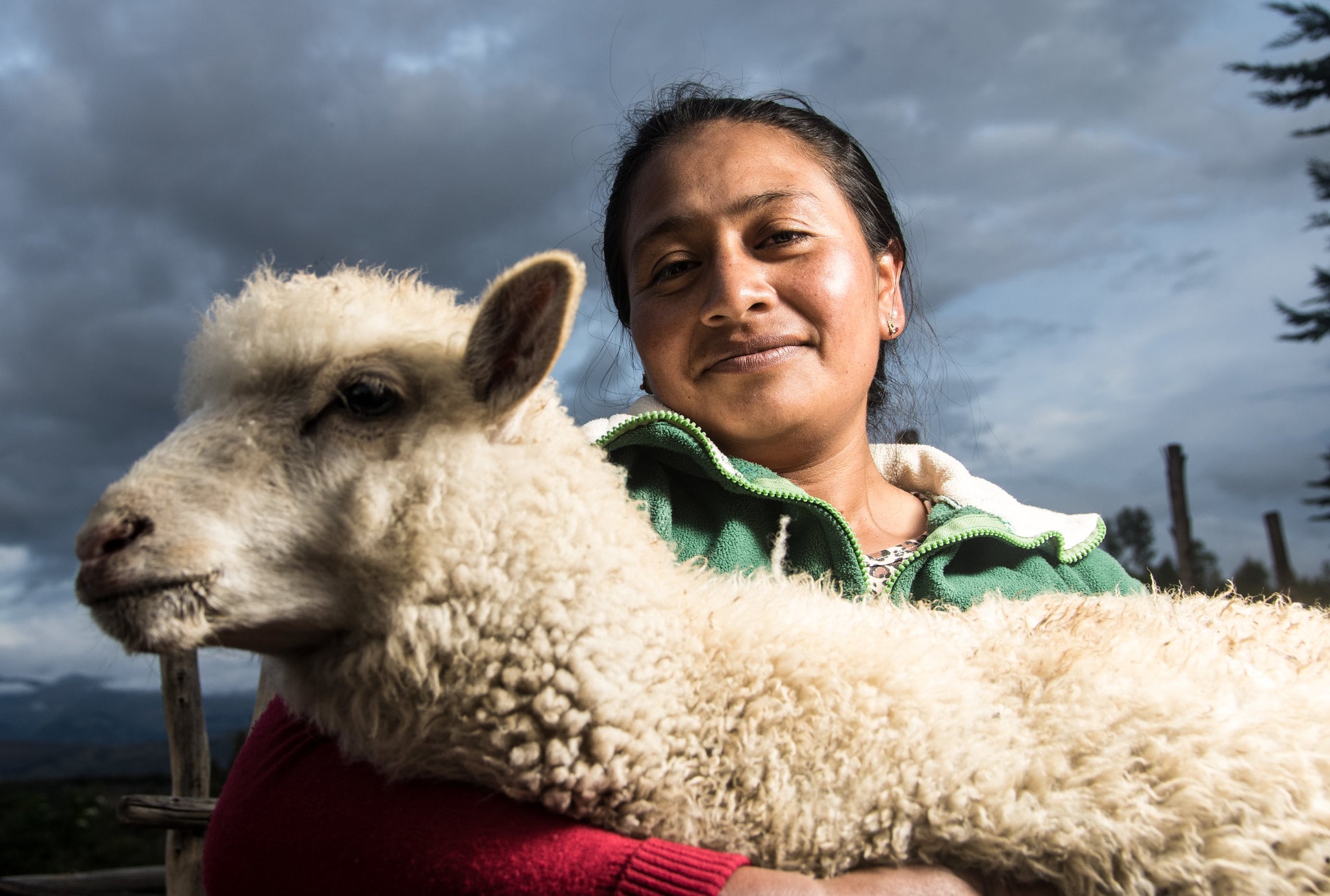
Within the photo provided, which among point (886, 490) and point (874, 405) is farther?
point (874, 405)

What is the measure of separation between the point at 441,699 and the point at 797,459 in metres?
1.40

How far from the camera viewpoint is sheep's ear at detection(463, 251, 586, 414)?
164cm

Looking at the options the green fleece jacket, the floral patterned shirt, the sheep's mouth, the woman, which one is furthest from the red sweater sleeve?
the floral patterned shirt

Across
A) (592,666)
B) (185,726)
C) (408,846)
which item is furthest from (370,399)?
(185,726)

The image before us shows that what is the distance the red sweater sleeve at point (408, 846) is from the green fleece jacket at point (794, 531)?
842 millimetres

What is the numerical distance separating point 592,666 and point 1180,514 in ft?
43.2

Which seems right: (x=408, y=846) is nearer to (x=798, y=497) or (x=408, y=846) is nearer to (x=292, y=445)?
(x=292, y=445)

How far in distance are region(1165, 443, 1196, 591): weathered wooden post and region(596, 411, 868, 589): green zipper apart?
10916mm

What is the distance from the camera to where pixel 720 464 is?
7.34 feet

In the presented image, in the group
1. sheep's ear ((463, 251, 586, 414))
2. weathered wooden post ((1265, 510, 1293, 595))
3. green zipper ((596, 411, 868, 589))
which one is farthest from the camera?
weathered wooden post ((1265, 510, 1293, 595))

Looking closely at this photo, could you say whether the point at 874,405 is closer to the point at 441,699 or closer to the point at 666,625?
the point at 666,625

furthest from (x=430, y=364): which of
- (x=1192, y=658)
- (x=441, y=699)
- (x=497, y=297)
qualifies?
(x=1192, y=658)

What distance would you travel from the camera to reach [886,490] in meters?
2.90

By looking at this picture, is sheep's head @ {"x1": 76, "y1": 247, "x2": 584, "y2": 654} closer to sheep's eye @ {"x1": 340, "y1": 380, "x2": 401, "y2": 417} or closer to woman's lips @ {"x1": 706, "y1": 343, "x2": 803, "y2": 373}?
sheep's eye @ {"x1": 340, "y1": 380, "x2": 401, "y2": 417}
